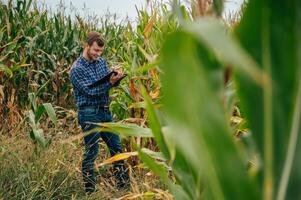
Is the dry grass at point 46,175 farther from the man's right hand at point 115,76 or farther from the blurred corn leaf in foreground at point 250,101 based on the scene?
the blurred corn leaf in foreground at point 250,101

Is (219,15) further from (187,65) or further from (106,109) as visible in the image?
(106,109)

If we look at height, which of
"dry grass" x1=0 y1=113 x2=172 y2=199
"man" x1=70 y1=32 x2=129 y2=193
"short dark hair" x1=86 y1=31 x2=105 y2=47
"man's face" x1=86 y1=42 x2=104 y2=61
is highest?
"short dark hair" x1=86 y1=31 x2=105 y2=47

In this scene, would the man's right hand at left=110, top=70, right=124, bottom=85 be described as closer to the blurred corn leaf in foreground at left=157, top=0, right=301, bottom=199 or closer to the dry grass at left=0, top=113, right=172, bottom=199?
the dry grass at left=0, top=113, right=172, bottom=199

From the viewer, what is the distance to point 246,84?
716 millimetres

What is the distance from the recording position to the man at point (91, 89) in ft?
15.2

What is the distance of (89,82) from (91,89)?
0.18 ft

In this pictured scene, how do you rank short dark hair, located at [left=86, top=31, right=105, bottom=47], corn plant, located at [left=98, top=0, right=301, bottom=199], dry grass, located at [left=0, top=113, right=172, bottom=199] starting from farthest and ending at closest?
1. short dark hair, located at [left=86, top=31, right=105, bottom=47]
2. dry grass, located at [left=0, top=113, right=172, bottom=199]
3. corn plant, located at [left=98, top=0, right=301, bottom=199]

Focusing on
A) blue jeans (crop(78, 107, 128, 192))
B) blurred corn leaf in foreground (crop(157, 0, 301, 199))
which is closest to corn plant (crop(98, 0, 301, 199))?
blurred corn leaf in foreground (crop(157, 0, 301, 199))

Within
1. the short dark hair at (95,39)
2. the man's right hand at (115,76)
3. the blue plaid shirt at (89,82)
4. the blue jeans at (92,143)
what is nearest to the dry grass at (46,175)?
the blue jeans at (92,143)

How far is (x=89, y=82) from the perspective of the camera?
15.3ft

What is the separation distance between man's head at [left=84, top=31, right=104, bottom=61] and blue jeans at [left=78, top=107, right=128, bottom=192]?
402mm

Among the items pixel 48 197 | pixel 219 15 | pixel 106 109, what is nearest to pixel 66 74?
pixel 106 109

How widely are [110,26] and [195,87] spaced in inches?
328

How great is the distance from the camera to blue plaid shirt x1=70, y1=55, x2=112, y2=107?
464 cm
